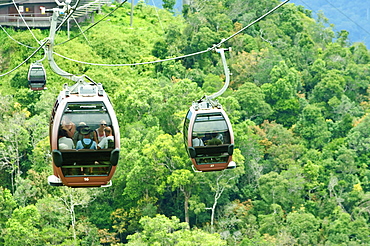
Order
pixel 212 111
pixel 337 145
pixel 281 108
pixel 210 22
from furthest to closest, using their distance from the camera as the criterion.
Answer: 1. pixel 210 22
2. pixel 281 108
3. pixel 337 145
4. pixel 212 111

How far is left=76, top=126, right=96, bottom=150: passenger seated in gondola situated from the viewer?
1702 centimetres

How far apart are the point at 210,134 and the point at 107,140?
5504 millimetres

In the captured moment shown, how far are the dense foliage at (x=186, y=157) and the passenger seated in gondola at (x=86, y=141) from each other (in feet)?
78.0

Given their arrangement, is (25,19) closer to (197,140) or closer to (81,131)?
(197,140)

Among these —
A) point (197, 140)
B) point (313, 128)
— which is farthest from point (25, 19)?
point (197, 140)

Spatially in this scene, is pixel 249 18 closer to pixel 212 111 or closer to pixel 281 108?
pixel 281 108

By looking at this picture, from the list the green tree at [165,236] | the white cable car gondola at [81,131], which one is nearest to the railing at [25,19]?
the green tree at [165,236]

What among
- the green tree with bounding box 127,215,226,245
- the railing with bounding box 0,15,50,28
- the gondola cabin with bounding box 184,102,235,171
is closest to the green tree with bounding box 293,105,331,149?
the green tree with bounding box 127,215,226,245

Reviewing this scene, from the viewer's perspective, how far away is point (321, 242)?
150ft

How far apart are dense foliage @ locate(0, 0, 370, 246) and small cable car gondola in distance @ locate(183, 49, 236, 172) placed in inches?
728

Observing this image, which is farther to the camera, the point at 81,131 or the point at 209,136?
the point at 209,136

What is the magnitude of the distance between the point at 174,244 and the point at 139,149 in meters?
6.82

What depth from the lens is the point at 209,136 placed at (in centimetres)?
2217

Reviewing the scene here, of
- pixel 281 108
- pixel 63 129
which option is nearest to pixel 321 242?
pixel 281 108
